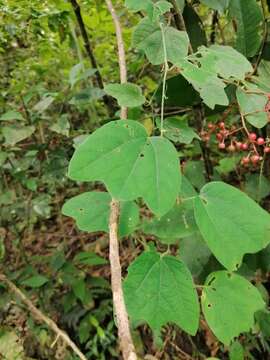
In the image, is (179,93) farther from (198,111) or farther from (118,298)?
(118,298)

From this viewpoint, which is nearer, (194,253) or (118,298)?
(118,298)

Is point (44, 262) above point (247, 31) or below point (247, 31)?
below

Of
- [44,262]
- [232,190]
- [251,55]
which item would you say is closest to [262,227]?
[232,190]

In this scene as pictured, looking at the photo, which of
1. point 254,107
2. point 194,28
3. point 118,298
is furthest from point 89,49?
point 118,298

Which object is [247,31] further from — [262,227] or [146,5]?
[262,227]

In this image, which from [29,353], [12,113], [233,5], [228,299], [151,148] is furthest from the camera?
[29,353]

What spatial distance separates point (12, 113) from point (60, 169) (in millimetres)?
285

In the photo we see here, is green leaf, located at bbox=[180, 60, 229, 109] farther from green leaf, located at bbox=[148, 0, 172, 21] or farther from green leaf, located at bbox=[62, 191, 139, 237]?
green leaf, located at bbox=[62, 191, 139, 237]

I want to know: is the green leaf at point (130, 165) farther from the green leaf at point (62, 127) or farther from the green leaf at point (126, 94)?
the green leaf at point (62, 127)

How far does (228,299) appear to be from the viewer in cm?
88

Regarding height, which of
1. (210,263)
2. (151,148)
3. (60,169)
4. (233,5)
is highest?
(233,5)

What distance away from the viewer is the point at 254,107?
1017 mm

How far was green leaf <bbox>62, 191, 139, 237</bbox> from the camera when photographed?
2.81 feet

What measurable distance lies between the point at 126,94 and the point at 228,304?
0.52 metres
